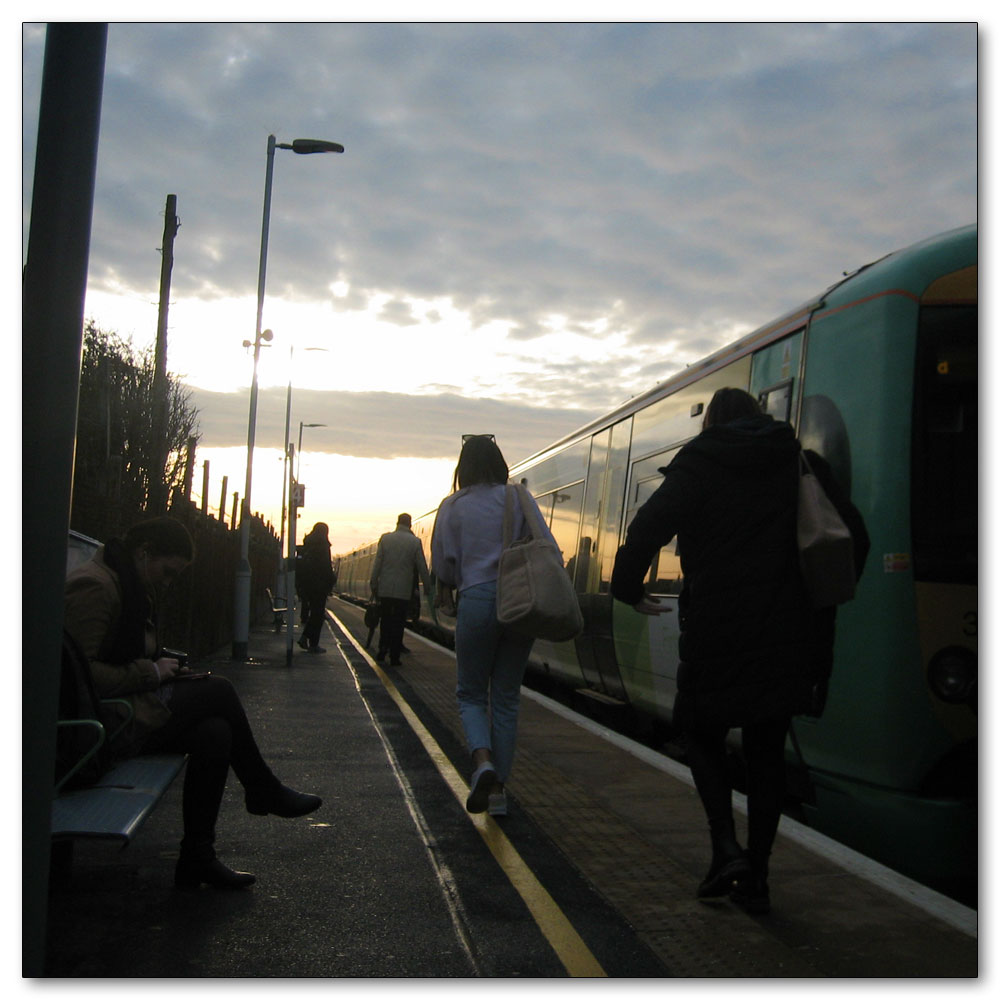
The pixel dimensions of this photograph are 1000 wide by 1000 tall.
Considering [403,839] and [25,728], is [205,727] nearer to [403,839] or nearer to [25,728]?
[403,839]

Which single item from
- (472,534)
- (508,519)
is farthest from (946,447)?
(472,534)

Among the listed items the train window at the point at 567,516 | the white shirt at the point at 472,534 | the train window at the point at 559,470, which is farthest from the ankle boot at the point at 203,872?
the train window at the point at 559,470

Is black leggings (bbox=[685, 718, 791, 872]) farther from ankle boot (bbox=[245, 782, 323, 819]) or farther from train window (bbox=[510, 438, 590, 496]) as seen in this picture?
train window (bbox=[510, 438, 590, 496])

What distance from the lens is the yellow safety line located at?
353 centimetres

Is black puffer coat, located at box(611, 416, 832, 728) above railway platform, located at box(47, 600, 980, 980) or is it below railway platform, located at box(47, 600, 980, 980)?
above

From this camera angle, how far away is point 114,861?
457cm

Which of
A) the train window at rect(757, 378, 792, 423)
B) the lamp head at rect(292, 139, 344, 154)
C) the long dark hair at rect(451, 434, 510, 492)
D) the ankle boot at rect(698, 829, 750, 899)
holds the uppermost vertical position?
the lamp head at rect(292, 139, 344, 154)

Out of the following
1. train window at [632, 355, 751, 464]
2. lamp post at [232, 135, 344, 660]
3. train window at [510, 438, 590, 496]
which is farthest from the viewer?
lamp post at [232, 135, 344, 660]

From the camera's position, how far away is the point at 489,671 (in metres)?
5.77

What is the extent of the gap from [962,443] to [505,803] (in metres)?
2.57

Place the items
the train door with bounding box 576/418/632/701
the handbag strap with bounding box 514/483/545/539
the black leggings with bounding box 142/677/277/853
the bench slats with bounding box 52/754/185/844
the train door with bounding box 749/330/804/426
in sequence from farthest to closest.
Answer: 1. the train door with bounding box 576/418/632/701
2. the train door with bounding box 749/330/804/426
3. the handbag strap with bounding box 514/483/545/539
4. the black leggings with bounding box 142/677/277/853
5. the bench slats with bounding box 52/754/185/844

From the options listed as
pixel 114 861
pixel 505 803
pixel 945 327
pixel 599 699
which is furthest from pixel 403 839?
pixel 599 699

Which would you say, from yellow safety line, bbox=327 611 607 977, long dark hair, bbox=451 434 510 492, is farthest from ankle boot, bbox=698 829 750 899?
long dark hair, bbox=451 434 510 492

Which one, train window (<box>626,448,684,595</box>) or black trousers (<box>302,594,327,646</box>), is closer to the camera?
train window (<box>626,448,684,595</box>)
